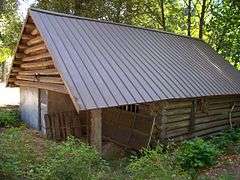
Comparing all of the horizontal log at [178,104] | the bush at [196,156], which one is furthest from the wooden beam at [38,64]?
the bush at [196,156]

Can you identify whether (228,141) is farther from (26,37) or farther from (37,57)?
(26,37)

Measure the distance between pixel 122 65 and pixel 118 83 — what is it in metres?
1.33

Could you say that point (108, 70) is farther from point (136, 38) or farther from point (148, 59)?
point (136, 38)

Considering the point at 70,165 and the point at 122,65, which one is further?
the point at 122,65

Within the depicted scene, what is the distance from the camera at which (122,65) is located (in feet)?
41.3

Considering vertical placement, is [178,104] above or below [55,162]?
above

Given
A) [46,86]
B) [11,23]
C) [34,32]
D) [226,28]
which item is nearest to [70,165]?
[46,86]

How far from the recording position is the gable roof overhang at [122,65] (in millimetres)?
10805

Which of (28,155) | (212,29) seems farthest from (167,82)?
(212,29)

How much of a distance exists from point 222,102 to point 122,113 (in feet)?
15.4

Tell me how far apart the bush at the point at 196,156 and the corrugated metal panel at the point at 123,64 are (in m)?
1.88

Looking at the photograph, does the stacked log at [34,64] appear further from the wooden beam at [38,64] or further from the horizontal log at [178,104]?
the horizontal log at [178,104]

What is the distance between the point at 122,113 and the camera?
14320mm

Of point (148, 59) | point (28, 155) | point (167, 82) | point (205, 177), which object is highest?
point (148, 59)
